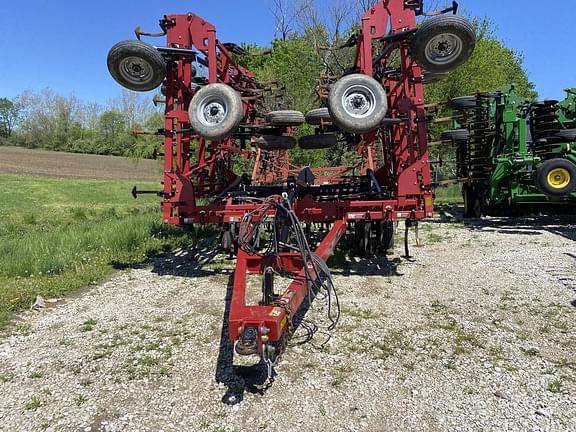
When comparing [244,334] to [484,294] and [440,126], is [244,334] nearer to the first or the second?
[484,294]

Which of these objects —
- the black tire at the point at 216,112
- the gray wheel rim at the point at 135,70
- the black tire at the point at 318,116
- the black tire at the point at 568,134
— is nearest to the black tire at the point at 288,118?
the black tire at the point at 318,116

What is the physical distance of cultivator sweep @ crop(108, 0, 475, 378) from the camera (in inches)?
187

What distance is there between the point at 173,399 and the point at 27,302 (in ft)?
10.7

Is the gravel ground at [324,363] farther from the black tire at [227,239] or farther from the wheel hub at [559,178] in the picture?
the wheel hub at [559,178]

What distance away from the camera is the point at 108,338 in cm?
471

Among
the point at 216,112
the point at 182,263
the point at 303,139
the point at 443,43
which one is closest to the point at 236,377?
the point at 216,112

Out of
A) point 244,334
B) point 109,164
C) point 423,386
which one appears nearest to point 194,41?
point 244,334

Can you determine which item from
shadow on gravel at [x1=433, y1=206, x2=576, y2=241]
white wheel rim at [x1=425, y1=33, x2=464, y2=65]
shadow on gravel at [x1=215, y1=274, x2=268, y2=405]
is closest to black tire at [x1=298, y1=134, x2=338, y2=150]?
white wheel rim at [x1=425, y1=33, x2=464, y2=65]

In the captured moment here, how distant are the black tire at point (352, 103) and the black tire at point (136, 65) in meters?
2.58

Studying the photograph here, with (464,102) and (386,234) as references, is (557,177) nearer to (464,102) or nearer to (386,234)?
(464,102)

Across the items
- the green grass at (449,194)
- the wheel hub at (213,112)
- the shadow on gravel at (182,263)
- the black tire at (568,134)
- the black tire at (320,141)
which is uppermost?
the black tire at (568,134)

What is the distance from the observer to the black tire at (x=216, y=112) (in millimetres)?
5758

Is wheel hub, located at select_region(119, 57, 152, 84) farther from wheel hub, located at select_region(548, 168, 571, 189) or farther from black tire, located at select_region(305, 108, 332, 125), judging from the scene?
wheel hub, located at select_region(548, 168, 571, 189)

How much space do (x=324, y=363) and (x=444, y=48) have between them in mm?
4125
